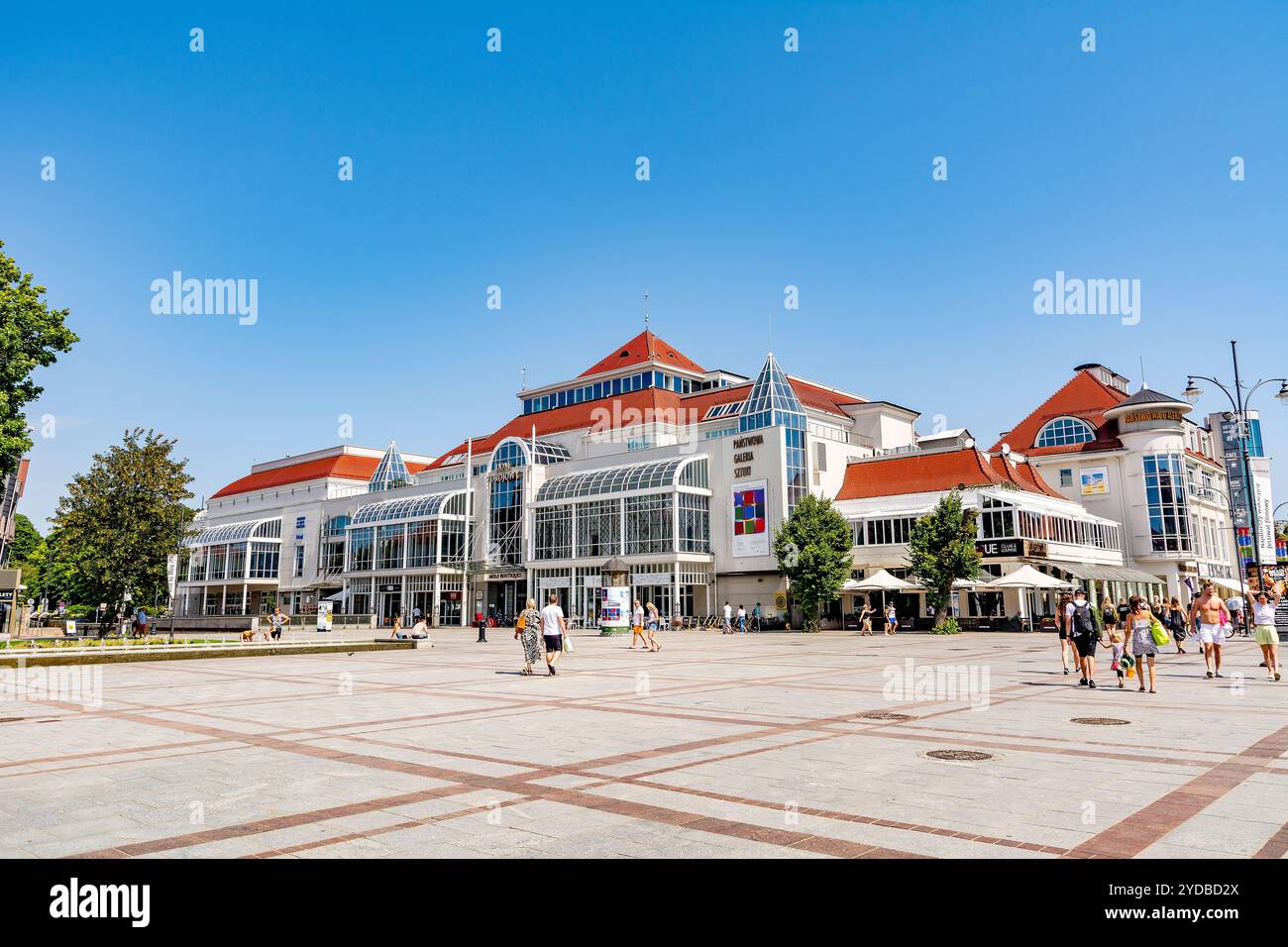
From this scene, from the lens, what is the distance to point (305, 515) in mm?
86562

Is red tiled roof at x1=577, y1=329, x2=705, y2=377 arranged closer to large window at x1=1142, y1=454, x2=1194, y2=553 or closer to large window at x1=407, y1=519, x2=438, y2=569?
large window at x1=407, y1=519, x2=438, y2=569

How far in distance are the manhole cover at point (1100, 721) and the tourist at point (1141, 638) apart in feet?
12.8

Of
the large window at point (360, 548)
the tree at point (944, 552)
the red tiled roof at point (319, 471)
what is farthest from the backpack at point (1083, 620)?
the red tiled roof at point (319, 471)

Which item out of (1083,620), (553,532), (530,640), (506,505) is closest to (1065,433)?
(553,532)

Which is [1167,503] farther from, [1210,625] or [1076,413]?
[1210,625]

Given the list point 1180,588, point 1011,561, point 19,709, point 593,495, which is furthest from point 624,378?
point 19,709

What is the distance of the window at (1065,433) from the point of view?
225 feet

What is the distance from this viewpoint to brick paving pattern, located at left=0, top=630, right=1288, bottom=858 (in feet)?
19.0

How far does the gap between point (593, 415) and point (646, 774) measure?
63402 millimetres

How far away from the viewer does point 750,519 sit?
5812 cm

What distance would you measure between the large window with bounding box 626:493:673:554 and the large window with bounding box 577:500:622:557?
810mm

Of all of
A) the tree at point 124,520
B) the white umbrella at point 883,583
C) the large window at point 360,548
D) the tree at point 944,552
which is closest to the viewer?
the tree at point 124,520

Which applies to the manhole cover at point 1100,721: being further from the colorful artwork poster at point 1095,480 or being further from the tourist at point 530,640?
the colorful artwork poster at point 1095,480
